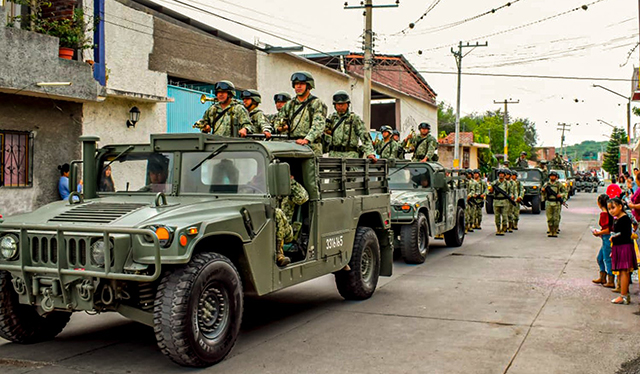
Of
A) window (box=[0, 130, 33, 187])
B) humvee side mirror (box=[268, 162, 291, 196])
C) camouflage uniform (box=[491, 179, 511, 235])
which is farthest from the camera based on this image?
camouflage uniform (box=[491, 179, 511, 235])

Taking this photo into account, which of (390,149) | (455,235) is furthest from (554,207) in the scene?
(390,149)

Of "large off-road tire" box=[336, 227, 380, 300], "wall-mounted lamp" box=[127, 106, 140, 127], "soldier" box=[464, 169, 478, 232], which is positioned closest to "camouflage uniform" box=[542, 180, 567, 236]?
"soldier" box=[464, 169, 478, 232]

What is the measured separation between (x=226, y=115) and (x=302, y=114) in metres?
1.02

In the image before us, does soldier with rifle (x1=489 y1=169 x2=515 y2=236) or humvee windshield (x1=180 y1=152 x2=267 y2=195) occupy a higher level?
humvee windshield (x1=180 y1=152 x2=267 y2=195)

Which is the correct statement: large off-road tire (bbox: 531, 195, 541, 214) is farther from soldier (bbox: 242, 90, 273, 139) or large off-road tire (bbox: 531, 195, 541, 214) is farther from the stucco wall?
soldier (bbox: 242, 90, 273, 139)

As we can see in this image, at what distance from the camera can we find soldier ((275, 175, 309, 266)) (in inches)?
260

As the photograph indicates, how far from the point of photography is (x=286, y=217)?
703 cm

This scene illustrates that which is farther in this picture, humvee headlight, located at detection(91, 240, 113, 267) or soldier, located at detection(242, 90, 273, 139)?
soldier, located at detection(242, 90, 273, 139)

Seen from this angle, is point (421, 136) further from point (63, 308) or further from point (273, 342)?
point (63, 308)

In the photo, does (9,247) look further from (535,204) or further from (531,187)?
(535,204)

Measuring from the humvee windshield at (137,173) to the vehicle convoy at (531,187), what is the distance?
19.6m

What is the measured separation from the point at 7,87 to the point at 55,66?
119 centimetres

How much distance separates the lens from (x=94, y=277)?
5305 millimetres

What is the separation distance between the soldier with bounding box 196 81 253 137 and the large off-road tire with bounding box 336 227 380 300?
6.45 ft
